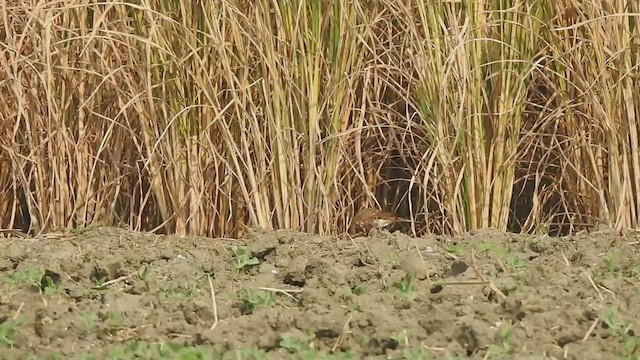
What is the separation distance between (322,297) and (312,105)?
1002mm

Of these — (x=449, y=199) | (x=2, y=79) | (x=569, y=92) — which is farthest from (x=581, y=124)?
(x=2, y=79)

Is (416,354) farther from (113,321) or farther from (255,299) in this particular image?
(113,321)

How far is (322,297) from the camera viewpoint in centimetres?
282

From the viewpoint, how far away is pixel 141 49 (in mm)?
3801

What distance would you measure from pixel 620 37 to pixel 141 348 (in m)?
1.99

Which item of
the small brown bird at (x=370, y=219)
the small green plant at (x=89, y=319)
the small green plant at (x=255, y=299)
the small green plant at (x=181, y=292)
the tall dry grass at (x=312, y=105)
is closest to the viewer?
the small green plant at (x=89, y=319)

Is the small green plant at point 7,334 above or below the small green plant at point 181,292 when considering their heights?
above

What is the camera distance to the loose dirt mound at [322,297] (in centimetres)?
250

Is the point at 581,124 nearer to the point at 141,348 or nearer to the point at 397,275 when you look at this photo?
the point at 397,275

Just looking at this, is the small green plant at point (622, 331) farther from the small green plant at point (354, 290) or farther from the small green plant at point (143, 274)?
the small green plant at point (143, 274)

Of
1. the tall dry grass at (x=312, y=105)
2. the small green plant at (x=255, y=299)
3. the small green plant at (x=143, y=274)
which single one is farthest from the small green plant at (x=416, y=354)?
the tall dry grass at (x=312, y=105)

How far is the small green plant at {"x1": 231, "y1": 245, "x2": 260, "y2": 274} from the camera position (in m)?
3.21

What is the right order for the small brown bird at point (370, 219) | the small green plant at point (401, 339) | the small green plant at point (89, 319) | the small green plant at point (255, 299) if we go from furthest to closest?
the small brown bird at point (370, 219)
the small green plant at point (255, 299)
the small green plant at point (89, 319)
the small green plant at point (401, 339)

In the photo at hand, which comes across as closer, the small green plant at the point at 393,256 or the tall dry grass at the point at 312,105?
the small green plant at the point at 393,256
